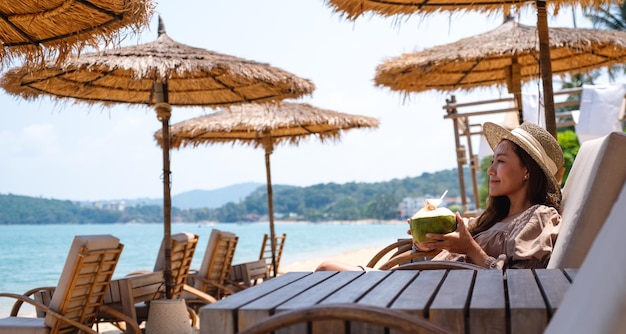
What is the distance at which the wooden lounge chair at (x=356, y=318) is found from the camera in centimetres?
144

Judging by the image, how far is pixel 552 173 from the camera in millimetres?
3648

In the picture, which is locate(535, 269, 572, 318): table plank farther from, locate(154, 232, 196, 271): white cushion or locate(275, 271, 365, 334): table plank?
locate(154, 232, 196, 271): white cushion

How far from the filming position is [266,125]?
35.0 ft

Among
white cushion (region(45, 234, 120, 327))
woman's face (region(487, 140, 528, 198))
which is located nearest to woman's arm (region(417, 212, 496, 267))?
woman's face (region(487, 140, 528, 198))

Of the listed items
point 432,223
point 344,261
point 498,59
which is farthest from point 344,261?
point 432,223

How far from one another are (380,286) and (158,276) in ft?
15.8

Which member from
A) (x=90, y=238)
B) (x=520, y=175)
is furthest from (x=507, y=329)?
(x=90, y=238)

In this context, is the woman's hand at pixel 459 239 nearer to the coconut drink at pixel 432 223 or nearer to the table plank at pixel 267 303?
the coconut drink at pixel 432 223

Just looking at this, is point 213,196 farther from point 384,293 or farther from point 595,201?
point 384,293

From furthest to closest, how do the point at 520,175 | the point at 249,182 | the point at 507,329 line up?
the point at 249,182, the point at 520,175, the point at 507,329

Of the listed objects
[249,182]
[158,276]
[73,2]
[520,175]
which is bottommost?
[158,276]

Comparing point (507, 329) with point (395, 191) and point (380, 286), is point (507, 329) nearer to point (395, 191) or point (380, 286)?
point (380, 286)

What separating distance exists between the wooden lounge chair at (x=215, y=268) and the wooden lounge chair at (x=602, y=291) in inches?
256

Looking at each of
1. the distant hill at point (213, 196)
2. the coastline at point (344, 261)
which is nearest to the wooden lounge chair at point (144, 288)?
the coastline at point (344, 261)
